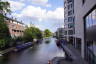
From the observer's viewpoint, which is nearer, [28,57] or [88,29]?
[88,29]

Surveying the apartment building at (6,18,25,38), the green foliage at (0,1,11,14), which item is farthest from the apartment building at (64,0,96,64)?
the apartment building at (6,18,25,38)

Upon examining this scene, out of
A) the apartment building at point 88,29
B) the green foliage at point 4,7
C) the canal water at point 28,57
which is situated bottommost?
the canal water at point 28,57

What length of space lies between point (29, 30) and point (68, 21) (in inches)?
655

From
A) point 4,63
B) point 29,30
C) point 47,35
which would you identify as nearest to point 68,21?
point 29,30

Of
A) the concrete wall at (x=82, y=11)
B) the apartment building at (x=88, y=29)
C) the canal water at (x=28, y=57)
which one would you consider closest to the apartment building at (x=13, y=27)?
the canal water at (x=28, y=57)

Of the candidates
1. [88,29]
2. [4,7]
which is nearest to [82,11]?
[88,29]

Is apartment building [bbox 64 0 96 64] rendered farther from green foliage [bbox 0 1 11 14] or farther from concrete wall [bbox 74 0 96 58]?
green foliage [bbox 0 1 11 14]

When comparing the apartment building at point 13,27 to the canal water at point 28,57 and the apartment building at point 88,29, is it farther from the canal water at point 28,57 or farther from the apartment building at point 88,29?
the apartment building at point 88,29

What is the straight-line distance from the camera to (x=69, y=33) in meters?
68.8

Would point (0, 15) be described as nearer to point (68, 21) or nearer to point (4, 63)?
point (4, 63)

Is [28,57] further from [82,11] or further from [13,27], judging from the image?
[13,27]

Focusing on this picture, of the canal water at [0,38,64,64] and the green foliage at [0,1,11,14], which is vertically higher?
the green foliage at [0,1,11,14]

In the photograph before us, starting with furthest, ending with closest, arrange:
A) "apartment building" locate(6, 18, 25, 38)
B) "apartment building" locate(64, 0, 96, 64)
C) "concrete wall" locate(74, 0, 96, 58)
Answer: "apartment building" locate(6, 18, 25, 38)
"concrete wall" locate(74, 0, 96, 58)
"apartment building" locate(64, 0, 96, 64)

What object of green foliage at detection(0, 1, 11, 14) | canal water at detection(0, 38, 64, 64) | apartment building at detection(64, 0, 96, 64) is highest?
green foliage at detection(0, 1, 11, 14)
